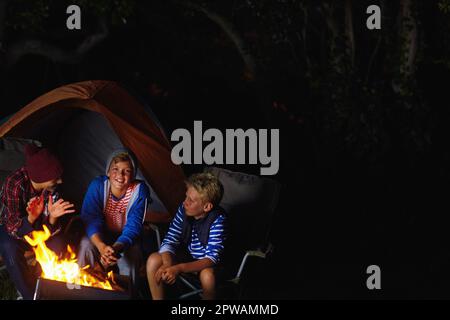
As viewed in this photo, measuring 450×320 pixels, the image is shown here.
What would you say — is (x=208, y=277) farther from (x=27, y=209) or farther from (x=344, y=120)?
(x=344, y=120)

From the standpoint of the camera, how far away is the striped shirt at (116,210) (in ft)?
20.0

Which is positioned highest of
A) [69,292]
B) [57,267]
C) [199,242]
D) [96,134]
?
[96,134]

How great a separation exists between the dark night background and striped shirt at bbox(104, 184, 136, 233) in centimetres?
147

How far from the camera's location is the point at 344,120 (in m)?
9.52

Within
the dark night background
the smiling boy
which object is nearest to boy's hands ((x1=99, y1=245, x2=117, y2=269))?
the smiling boy

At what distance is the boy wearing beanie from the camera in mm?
5625

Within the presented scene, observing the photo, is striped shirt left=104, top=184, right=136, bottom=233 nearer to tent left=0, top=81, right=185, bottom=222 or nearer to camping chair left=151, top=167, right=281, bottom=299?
camping chair left=151, top=167, right=281, bottom=299

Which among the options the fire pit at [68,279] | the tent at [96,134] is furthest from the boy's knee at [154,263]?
the tent at [96,134]

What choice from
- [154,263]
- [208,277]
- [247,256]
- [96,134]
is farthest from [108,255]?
[96,134]

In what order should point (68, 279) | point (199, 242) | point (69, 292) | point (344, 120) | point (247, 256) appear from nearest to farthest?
1. point (69, 292)
2. point (68, 279)
3. point (199, 242)
4. point (247, 256)
5. point (344, 120)

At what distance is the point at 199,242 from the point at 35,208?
0.98 meters

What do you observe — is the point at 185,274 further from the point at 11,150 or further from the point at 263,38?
the point at 263,38
